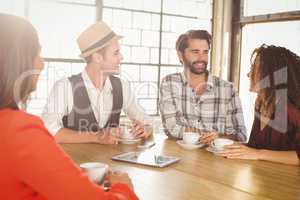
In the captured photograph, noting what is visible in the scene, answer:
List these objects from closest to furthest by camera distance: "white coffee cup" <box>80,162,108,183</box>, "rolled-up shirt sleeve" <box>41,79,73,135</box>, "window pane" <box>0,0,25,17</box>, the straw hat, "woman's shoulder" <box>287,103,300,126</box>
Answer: "white coffee cup" <box>80,162,108,183</box> < "woman's shoulder" <box>287,103,300,126</box> < "rolled-up shirt sleeve" <box>41,79,73,135</box> < the straw hat < "window pane" <box>0,0,25,17</box>

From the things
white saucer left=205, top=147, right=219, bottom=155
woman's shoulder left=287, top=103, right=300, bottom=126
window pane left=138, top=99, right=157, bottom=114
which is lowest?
white saucer left=205, top=147, right=219, bottom=155

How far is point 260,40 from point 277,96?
2.31 meters

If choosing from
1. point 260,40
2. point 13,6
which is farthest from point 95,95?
point 260,40

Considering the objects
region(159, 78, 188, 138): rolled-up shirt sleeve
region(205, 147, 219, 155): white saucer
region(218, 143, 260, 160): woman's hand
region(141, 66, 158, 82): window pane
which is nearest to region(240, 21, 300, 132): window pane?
region(141, 66, 158, 82): window pane

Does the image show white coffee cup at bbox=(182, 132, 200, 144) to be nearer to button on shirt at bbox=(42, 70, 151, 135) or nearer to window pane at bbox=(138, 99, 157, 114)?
button on shirt at bbox=(42, 70, 151, 135)

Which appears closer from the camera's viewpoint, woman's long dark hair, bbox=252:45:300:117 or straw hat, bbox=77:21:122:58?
woman's long dark hair, bbox=252:45:300:117

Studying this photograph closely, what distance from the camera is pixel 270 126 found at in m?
2.22

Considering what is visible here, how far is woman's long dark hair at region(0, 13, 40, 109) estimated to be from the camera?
946 millimetres

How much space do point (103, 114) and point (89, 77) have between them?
28 cm

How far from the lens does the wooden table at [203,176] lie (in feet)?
4.42

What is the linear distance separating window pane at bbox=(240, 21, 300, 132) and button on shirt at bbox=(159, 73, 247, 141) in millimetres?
879

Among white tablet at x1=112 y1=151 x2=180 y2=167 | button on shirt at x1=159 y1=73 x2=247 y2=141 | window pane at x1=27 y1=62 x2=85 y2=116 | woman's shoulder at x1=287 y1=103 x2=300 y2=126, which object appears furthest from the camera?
window pane at x1=27 y1=62 x2=85 y2=116

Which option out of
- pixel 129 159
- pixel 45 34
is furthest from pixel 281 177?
pixel 45 34

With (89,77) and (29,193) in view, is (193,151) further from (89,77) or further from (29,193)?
(29,193)
